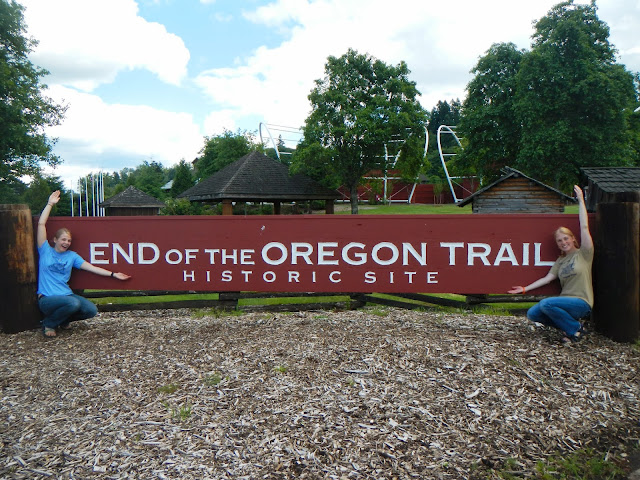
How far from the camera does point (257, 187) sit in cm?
2933

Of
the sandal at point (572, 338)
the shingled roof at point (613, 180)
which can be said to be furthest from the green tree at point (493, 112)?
the sandal at point (572, 338)

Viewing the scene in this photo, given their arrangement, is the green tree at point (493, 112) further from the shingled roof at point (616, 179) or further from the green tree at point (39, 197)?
the green tree at point (39, 197)

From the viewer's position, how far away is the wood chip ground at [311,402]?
381 cm

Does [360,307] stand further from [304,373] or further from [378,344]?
[304,373]

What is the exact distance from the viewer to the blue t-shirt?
6.98 m

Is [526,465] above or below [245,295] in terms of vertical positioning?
below

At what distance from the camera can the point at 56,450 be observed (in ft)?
13.1

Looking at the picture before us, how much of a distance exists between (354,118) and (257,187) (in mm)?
12421

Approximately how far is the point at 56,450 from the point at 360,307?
5.58 meters

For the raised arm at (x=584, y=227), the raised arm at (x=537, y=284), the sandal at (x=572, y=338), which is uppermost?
the raised arm at (x=584, y=227)

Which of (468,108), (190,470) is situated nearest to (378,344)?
(190,470)

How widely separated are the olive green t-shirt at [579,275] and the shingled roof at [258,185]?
907 inches

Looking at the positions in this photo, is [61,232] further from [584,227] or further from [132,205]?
[132,205]

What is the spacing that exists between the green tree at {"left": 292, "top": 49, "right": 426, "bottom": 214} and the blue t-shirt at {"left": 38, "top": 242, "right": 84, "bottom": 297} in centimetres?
2877
